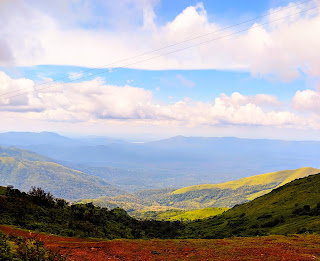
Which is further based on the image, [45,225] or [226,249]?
[45,225]

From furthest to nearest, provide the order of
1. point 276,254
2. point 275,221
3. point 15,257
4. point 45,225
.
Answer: point 275,221, point 45,225, point 276,254, point 15,257

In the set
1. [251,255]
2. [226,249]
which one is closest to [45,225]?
[226,249]

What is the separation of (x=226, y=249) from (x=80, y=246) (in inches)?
560

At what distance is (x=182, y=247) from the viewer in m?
22.2

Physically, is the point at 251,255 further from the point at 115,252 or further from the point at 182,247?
the point at 115,252

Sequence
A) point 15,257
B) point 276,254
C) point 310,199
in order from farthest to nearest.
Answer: point 310,199
point 276,254
point 15,257

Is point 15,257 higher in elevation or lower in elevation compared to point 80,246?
higher

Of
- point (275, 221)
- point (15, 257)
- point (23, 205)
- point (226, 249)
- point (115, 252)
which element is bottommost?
point (275, 221)

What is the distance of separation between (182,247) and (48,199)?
34.3m

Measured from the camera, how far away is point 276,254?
60.9 ft

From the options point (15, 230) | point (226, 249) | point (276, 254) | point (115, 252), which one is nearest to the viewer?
point (276, 254)

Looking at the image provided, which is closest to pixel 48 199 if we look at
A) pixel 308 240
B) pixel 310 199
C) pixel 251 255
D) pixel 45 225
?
pixel 45 225

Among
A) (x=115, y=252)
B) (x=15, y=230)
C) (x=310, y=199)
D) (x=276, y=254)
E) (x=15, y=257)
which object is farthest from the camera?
(x=310, y=199)

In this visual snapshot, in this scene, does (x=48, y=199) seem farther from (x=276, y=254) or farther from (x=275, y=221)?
(x=275, y=221)
